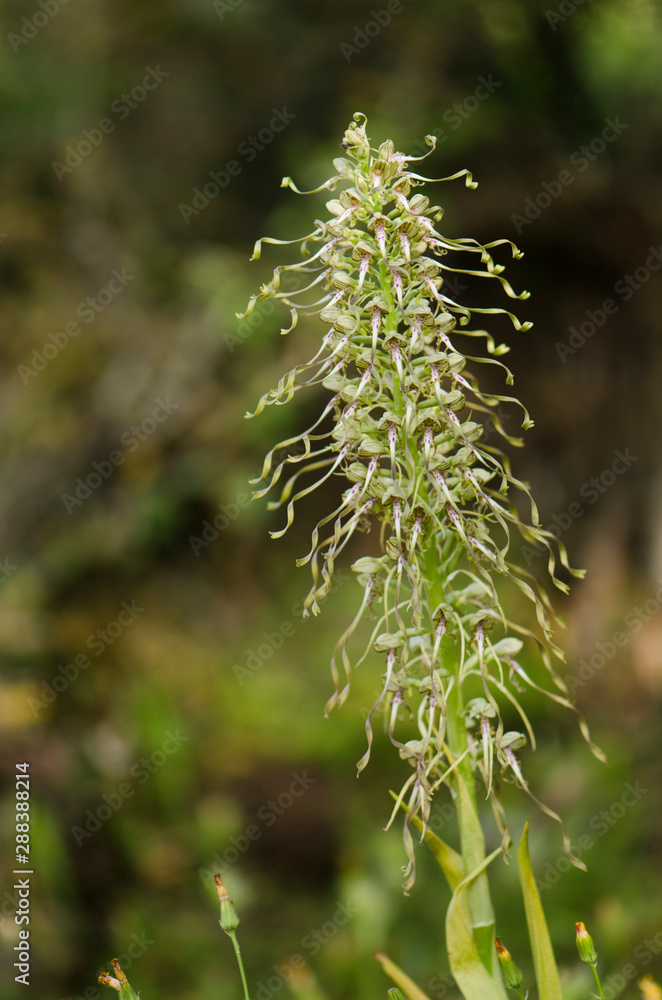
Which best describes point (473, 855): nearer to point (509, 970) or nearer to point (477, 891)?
point (477, 891)

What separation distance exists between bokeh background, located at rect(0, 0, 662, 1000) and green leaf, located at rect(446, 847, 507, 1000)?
295 centimetres

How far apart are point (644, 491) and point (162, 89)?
630 centimetres

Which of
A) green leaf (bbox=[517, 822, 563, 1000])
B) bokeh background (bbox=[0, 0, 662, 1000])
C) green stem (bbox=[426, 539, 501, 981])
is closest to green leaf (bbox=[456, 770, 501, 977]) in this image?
green stem (bbox=[426, 539, 501, 981])

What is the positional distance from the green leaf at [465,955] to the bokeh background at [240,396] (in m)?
2.95

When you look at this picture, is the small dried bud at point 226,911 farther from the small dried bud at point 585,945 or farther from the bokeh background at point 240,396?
the bokeh background at point 240,396

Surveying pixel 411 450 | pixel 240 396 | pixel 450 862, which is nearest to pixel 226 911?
pixel 450 862

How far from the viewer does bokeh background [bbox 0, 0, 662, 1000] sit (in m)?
5.04

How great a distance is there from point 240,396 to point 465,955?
6309mm

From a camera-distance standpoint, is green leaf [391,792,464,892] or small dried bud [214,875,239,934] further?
small dried bud [214,875,239,934]

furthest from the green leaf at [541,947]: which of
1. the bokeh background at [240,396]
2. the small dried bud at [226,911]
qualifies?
the bokeh background at [240,396]

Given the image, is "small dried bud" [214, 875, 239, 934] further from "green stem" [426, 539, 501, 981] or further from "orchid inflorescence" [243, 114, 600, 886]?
"green stem" [426, 539, 501, 981]

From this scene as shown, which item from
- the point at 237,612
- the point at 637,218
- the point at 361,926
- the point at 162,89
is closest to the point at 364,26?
the point at 162,89

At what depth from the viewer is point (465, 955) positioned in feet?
5.36

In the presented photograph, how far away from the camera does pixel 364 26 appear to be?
755 centimetres
